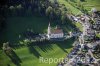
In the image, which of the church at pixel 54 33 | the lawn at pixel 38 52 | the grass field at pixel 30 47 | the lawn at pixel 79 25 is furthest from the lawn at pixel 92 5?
the lawn at pixel 38 52

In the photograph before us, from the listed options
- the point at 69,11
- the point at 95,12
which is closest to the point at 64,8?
the point at 69,11

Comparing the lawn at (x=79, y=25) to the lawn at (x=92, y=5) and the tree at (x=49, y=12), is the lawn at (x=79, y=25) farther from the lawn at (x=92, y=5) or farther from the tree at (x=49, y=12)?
the lawn at (x=92, y=5)

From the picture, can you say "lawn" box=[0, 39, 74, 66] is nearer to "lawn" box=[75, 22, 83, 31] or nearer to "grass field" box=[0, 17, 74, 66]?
"grass field" box=[0, 17, 74, 66]

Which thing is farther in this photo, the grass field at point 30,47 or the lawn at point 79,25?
the lawn at point 79,25

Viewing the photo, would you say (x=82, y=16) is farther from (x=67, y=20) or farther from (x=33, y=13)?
(x=33, y=13)

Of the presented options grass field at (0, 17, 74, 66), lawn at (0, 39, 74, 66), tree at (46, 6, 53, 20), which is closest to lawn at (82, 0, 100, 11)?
tree at (46, 6, 53, 20)

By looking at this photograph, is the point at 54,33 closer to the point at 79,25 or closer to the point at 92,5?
the point at 79,25

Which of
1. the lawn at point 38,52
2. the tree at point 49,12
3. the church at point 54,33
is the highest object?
the tree at point 49,12

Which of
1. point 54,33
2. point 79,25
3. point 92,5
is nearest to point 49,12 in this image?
point 79,25

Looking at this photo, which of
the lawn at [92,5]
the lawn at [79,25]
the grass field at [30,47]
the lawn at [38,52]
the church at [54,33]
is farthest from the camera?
the lawn at [92,5]
